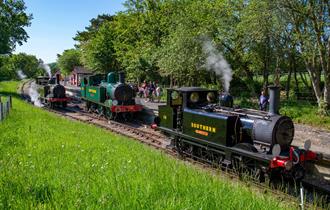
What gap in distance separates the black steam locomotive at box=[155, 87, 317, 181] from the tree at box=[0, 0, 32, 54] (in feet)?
99.2

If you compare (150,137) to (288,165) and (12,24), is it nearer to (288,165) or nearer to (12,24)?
(288,165)

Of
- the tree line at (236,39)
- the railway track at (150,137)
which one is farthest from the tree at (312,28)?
the railway track at (150,137)

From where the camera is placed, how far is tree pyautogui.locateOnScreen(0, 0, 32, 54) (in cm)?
3819

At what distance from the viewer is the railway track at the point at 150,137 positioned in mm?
9820

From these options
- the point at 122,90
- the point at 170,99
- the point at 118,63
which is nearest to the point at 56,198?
the point at 170,99

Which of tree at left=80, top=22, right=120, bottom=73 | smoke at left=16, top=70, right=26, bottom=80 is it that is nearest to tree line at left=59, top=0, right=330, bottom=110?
tree at left=80, top=22, right=120, bottom=73

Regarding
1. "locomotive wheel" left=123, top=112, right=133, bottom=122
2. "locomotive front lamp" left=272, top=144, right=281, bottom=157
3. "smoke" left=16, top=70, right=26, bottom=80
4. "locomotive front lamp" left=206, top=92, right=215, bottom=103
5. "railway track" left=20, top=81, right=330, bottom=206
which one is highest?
"smoke" left=16, top=70, right=26, bottom=80

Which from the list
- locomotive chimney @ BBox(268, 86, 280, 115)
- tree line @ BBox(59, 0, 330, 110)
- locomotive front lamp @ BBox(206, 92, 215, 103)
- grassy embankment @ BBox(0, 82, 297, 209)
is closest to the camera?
grassy embankment @ BBox(0, 82, 297, 209)

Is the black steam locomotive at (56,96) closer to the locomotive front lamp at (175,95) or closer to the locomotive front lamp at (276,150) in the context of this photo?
the locomotive front lamp at (175,95)

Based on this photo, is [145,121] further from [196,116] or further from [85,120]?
[196,116]

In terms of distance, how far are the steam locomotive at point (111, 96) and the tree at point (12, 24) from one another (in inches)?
683

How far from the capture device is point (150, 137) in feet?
54.8

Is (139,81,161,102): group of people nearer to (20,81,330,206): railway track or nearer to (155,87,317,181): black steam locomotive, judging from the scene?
(20,81,330,206): railway track

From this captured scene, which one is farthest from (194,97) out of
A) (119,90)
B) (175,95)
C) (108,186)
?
(119,90)
